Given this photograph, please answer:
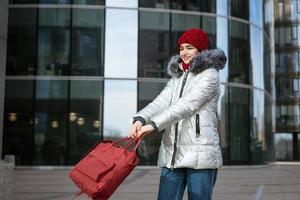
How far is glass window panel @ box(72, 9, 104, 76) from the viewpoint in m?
22.6

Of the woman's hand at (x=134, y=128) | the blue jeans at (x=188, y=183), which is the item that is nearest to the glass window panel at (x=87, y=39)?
the blue jeans at (x=188, y=183)

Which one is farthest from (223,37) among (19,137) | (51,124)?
(19,137)

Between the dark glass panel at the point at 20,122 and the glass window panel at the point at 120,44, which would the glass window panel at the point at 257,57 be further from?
the dark glass panel at the point at 20,122

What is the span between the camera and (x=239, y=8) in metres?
25.7

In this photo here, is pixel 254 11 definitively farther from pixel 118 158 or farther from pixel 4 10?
pixel 118 158

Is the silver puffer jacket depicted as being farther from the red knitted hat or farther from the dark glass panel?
the dark glass panel

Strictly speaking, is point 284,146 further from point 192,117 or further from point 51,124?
point 192,117

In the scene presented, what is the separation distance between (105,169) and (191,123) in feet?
2.43

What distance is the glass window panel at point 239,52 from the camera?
81.7 ft

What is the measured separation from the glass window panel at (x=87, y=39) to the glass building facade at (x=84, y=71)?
0.14ft

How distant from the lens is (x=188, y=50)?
4125 millimetres

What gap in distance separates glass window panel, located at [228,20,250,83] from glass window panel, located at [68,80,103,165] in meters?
6.41

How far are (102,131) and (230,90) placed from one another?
6.26 meters

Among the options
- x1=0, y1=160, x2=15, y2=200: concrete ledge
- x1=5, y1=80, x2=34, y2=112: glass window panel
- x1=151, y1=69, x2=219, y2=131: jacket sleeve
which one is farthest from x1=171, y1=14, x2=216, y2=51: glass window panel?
x1=151, y1=69, x2=219, y2=131: jacket sleeve
